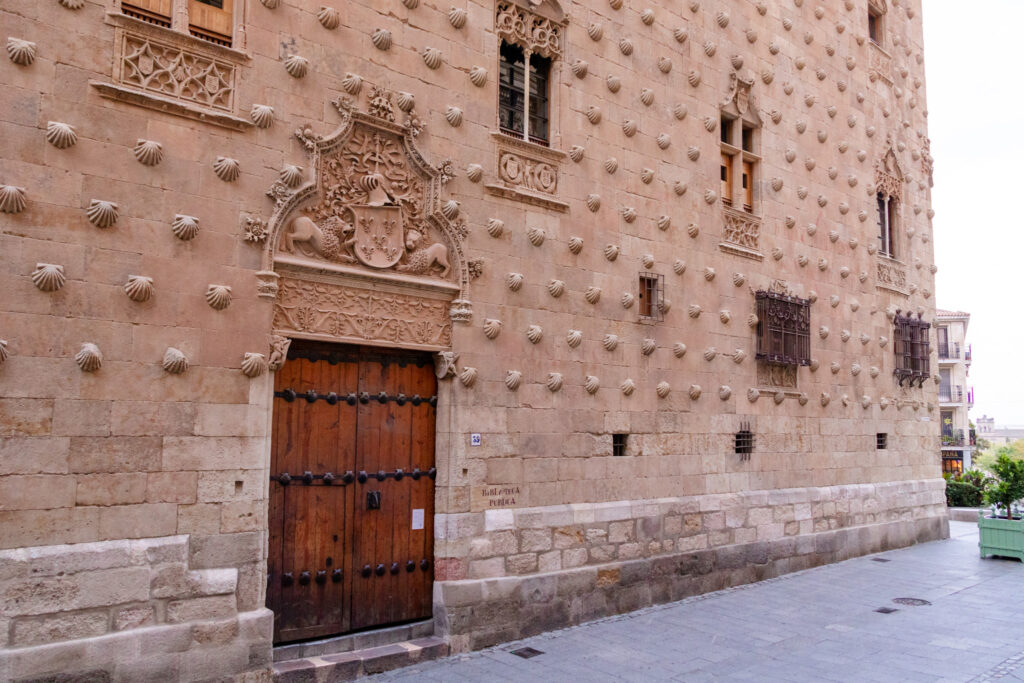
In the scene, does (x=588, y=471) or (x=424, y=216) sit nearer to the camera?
(x=424, y=216)

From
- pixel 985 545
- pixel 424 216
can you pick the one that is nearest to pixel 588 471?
pixel 424 216

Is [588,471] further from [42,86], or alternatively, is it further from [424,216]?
[42,86]

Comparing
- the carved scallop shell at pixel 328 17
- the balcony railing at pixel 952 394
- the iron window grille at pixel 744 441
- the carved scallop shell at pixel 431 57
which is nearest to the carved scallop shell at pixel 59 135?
the carved scallop shell at pixel 328 17

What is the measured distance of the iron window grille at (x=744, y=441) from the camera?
10.2 meters

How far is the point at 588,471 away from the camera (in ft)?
27.2

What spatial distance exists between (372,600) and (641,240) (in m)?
5.04

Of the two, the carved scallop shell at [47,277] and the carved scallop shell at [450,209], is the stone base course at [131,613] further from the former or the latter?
the carved scallop shell at [450,209]

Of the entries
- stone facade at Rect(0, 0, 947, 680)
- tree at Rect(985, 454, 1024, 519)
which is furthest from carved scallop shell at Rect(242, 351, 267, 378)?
tree at Rect(985, 454, 1024, 519)

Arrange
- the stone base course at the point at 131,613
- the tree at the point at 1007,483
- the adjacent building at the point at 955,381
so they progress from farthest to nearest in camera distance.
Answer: the adjacent building at the point at 955,381, the tree at the point at 1007,483, the stone base course at the point at 131,613

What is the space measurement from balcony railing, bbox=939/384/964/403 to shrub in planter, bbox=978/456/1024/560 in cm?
3968

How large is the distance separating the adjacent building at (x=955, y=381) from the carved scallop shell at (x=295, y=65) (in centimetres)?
4743

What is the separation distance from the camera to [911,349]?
13.8 meters

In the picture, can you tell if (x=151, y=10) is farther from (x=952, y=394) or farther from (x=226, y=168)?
(x=952, y=394)

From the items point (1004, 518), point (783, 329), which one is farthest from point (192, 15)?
point (1004, 518)
